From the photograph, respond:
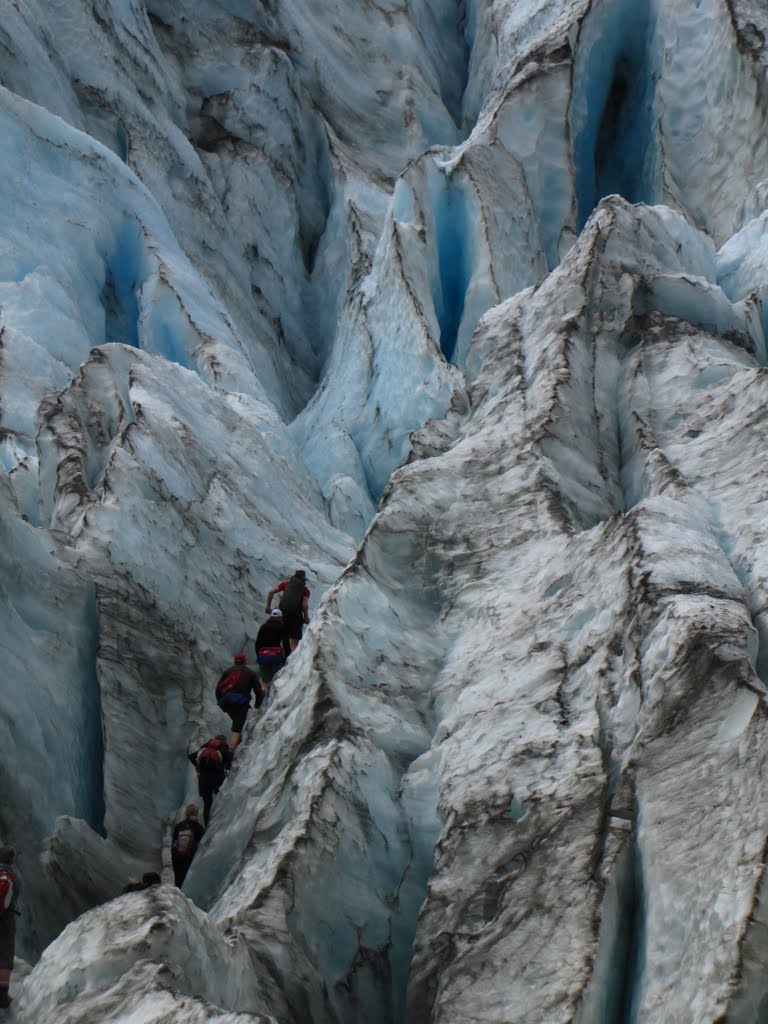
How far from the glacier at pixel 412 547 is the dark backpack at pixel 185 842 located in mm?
168

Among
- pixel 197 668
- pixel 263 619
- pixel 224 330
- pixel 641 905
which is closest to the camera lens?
pixel 641 905

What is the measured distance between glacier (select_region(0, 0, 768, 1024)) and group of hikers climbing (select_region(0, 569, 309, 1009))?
0.25 m

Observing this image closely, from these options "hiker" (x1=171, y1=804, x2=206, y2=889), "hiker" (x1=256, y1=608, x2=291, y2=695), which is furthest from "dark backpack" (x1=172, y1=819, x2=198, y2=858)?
"hiker" (x1=256, y1=608, x2=291, y2=695)

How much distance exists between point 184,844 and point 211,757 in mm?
782

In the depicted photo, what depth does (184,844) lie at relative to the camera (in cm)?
1027

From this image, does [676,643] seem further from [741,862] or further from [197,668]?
[197,668]

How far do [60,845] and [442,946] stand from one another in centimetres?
371

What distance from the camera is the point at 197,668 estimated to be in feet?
41.7

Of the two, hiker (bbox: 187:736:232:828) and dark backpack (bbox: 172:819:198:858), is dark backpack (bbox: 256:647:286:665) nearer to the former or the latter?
hiker (bbox: 187:736:232:828)

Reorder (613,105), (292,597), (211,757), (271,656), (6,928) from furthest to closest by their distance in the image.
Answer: (613,105) → (292,597) → (271,656) → (211,757) → (6,928)

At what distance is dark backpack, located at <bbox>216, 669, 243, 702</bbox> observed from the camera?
37.9 ft

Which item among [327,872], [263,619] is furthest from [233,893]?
[263,619]

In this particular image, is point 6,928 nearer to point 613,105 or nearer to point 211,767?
point 211,767

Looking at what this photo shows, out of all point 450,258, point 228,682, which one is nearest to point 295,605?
point 228,682
